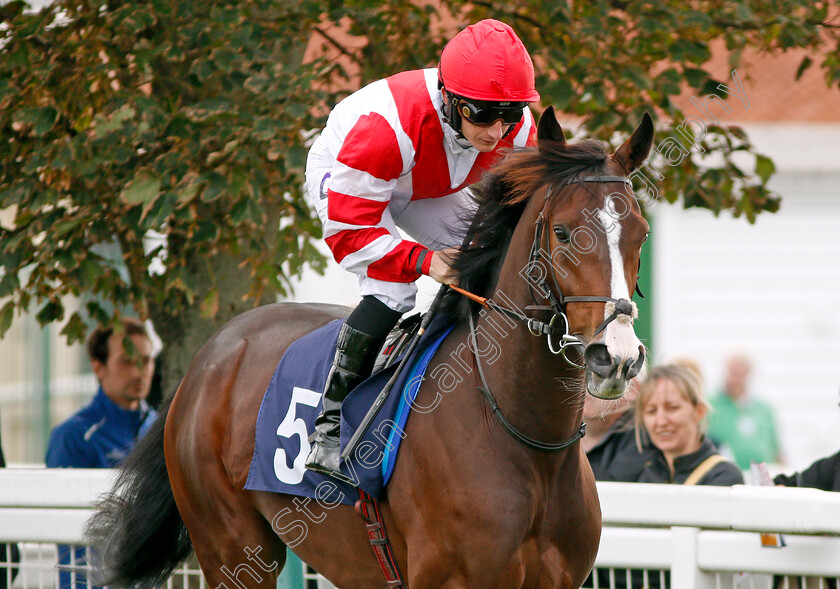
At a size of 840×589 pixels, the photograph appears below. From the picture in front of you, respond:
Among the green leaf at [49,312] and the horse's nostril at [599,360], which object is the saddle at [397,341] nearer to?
the horse's nostril at [599,360]

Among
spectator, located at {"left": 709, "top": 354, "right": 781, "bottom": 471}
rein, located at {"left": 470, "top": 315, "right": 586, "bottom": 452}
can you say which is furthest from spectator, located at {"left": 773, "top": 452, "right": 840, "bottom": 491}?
spectator, located at {"left": 709, "top": 354, "right": 781, "bottom": 471}

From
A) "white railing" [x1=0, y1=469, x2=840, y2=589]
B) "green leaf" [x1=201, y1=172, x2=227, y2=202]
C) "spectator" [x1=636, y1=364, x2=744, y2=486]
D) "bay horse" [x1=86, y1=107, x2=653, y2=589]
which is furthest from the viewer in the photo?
"spectator" [x1=636, y1=364, x2=744, y2=486]

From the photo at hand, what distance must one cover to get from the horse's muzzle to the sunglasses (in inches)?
34.1

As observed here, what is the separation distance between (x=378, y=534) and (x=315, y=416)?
1.57 feet

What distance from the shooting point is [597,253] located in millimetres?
Answer: 2521

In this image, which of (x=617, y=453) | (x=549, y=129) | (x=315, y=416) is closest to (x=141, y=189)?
(x=315, y=416)

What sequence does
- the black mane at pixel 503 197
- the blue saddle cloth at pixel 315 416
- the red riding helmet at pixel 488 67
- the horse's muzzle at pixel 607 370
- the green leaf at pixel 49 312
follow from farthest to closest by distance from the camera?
the green leaf at pixel 49 312 → the blue saddle cloth at pixel 315 416 → the red riding helmet at pixel 488 67 → the black mane at pixel 503 197 → the horse's muzzle at pixel 607 370

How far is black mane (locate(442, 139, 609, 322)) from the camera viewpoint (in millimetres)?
2727

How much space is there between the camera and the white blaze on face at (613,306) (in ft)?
7.82

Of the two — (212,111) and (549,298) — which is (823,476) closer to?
(549,298)

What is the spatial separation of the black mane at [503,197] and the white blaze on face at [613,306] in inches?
8.1

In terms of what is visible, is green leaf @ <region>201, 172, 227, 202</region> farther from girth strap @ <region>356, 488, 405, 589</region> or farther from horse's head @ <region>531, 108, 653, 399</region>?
horse's head @ <region>531, 108, 653, 399</region>

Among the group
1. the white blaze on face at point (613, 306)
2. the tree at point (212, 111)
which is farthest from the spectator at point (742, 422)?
the white blaze on face at point (613, 306)

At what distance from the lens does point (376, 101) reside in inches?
122
